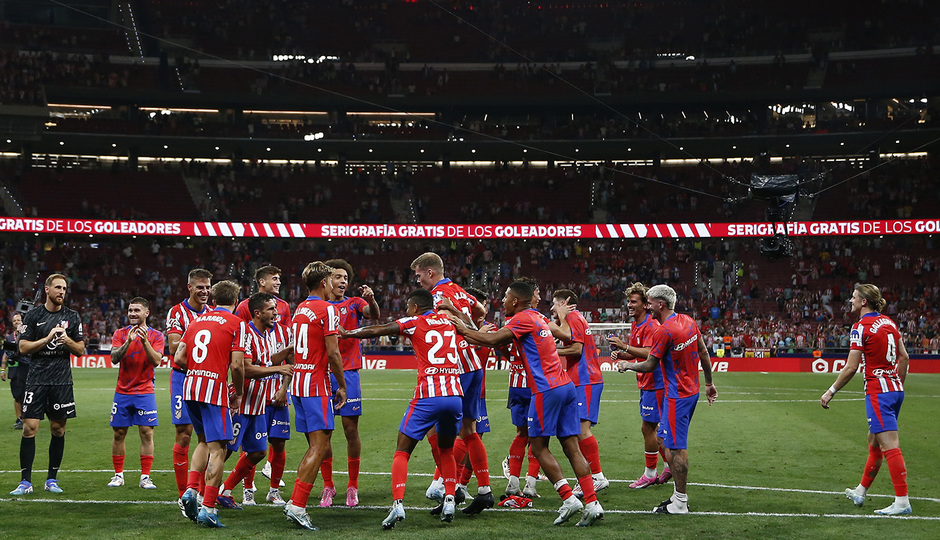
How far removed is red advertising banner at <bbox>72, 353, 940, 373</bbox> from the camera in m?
36.6

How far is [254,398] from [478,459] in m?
2.60

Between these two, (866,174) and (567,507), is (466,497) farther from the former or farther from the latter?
(866,174)

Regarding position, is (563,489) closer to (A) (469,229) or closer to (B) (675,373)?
(B) (675,373)

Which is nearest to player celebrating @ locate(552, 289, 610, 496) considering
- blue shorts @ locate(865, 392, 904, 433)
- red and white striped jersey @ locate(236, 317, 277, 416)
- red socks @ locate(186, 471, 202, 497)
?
blue shorts @ locate(865, 392, 904, 433)

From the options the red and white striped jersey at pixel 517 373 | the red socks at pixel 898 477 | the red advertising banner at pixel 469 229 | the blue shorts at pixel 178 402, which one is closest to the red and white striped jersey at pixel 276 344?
the blue shorts at pixel 178 402

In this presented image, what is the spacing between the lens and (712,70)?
53688 millimetres

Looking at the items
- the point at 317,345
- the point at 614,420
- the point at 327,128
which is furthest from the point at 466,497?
the point at 327,128

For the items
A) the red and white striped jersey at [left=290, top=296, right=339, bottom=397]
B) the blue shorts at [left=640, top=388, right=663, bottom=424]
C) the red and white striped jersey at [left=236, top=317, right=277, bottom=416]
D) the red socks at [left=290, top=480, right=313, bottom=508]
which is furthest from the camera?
the blue shorts at [left=640, top=388, right=663, bottom=424]

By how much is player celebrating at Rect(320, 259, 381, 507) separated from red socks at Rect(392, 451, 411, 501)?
3.58 ft

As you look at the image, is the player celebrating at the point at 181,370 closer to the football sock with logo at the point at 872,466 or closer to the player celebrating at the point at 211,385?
the player celebrating at the point at 211,385

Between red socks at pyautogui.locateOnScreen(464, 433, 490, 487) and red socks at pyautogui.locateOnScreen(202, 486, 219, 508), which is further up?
red socks at pyautogui.locateOnScreen(464, 433, 490, 487)

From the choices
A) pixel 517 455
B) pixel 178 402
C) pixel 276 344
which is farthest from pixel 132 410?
pixel 517 455

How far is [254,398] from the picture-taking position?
9.78 m

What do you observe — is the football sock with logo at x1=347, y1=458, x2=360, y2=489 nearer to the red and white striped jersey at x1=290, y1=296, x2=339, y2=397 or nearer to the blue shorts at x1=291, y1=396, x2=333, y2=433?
the blue shorts at x1=291, y1=396, x2=333, y2=433
